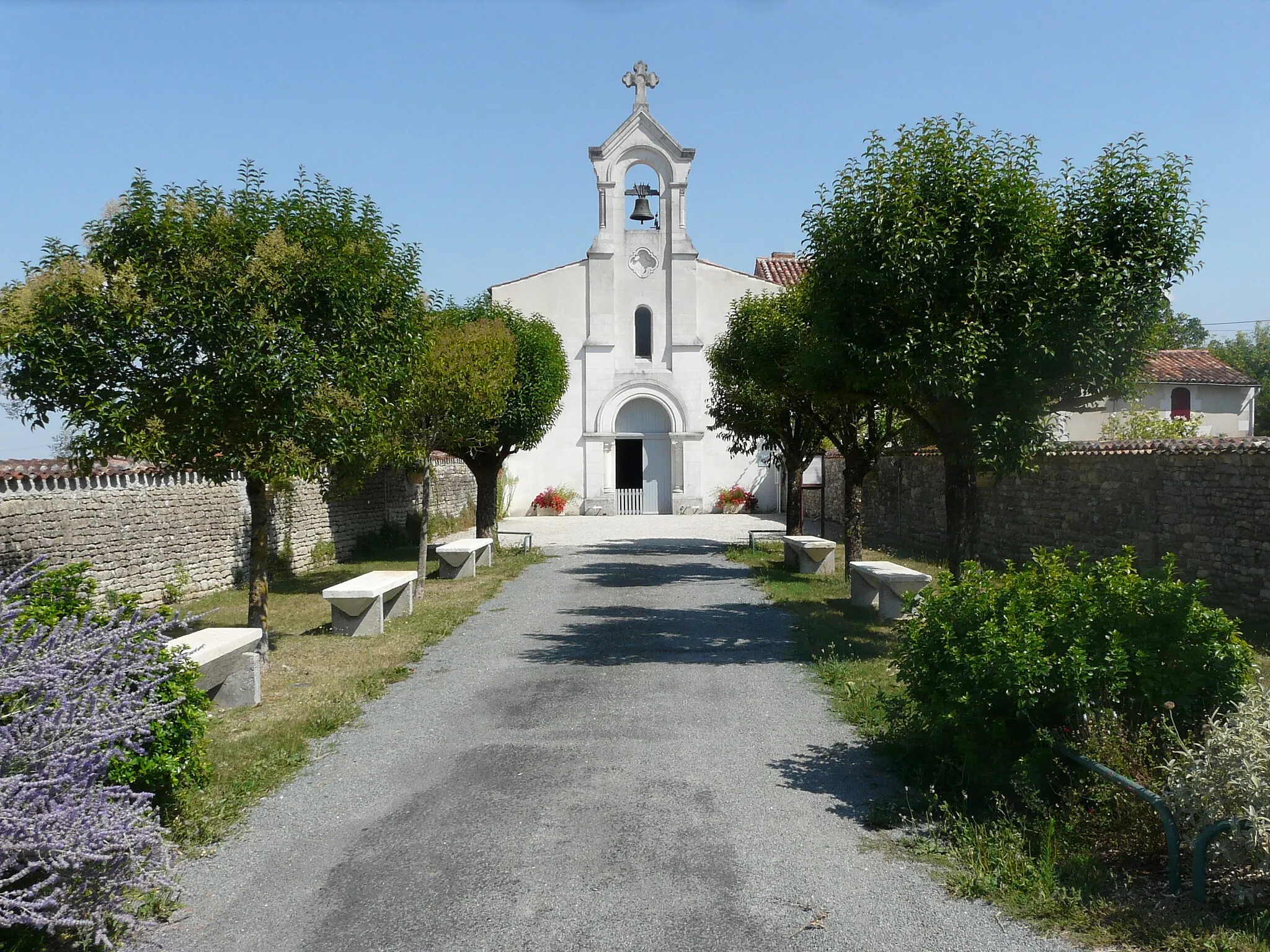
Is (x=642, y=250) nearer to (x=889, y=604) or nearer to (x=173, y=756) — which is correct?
(x=889, y=604)

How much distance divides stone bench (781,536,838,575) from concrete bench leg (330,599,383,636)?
7.32 meters

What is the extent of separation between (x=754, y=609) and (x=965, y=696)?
733 cm

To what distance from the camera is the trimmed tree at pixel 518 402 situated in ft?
61.4

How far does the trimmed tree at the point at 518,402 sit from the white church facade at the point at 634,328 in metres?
10.3

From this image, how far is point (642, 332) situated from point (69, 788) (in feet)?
93.7

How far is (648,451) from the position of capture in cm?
3152

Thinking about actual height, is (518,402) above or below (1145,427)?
above

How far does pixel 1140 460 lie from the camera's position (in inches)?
487

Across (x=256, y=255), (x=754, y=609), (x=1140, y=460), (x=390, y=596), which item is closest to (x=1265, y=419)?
(x=1140, y=460)

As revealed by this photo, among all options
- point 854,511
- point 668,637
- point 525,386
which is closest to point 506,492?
point 525,386

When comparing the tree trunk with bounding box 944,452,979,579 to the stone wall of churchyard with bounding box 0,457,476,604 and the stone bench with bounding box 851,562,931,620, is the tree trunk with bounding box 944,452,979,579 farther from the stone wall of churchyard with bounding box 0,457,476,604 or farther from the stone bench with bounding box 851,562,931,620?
the stone wall of churchyard with bounding box 0,457,476,604

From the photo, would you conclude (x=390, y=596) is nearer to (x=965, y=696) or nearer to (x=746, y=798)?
(x=746, y=798)

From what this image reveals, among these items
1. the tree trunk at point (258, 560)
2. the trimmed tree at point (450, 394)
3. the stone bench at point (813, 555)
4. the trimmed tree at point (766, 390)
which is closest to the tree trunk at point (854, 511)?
the stone bench at point (813, 555)

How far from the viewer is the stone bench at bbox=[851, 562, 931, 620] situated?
35.9ft
